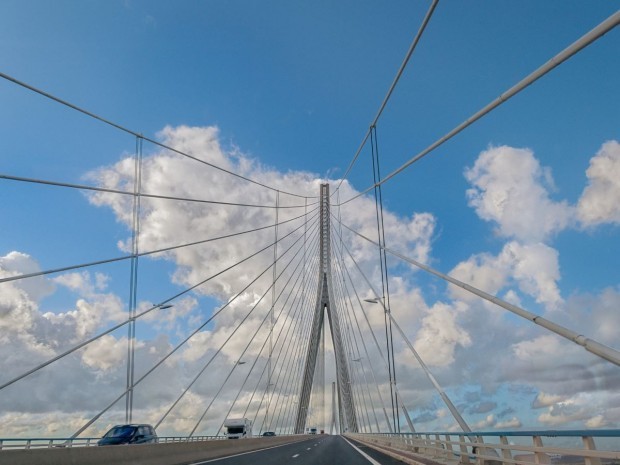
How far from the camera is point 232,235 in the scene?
113 ft

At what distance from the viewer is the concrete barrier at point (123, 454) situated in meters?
12.5

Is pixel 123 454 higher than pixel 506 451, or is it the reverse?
pixel 506 451

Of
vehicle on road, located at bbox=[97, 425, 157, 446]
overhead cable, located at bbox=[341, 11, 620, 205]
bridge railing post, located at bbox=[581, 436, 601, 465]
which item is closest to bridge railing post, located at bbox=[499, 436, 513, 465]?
bridge railing post, located at bbox=[581, 436, 601, 465]

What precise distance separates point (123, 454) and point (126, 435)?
12.3 metres

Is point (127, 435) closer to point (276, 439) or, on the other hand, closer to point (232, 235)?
point (232, 235)

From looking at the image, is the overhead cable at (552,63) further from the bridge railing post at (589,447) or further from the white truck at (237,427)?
the white truck at (237,427)

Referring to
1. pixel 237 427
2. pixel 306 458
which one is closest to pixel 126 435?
pixel 306 458

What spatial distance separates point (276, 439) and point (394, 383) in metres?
22.3

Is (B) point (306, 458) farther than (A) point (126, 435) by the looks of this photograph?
No

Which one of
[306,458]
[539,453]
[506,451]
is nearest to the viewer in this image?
[539,453]

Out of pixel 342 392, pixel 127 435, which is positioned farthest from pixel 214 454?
pixel 342 392

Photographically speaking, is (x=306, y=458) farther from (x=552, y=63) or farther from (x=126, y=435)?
(x=552, y=63)

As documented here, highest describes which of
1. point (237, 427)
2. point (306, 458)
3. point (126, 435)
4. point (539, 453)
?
point (237, 427)

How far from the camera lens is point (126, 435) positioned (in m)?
28.1
